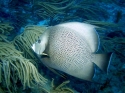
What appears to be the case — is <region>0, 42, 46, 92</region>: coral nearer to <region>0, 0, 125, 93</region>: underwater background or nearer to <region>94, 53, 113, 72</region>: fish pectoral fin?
<region>0, 0, 125, 93</region>: underwater background

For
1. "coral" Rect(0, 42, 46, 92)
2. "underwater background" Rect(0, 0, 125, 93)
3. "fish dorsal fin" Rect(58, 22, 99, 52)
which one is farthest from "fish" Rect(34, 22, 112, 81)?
"coral" Rect(0, 42, 46, 92)

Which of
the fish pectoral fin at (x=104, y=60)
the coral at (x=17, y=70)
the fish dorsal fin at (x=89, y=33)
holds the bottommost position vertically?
the coral at (x=17, y=70)

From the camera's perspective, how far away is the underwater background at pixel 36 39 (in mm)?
2271

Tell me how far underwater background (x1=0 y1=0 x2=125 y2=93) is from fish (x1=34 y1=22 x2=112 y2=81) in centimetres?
26

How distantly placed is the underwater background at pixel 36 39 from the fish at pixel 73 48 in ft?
0.86

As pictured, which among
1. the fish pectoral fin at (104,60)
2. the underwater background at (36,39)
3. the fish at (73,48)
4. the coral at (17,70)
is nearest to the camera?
the fish pectoral fin at (104,60)

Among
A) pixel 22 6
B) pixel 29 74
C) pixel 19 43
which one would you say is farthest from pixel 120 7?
pixel 29 74

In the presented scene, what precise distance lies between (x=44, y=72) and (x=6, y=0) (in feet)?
8.19

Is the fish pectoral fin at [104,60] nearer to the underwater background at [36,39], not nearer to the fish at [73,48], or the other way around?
the fish at [73,48]

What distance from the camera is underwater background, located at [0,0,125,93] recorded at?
89.4 inches

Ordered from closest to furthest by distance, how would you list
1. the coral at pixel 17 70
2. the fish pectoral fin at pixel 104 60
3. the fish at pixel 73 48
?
the fish pectoral fin at pixel 104 60
the fish at pixel 73 48
the coral at pixel 17 70

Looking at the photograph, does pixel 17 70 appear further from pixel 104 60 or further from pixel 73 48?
pixel 104 60

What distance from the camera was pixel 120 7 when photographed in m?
5.24

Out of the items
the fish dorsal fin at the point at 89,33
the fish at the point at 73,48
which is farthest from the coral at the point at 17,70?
the fish dorsal fin at the point at 89,33
